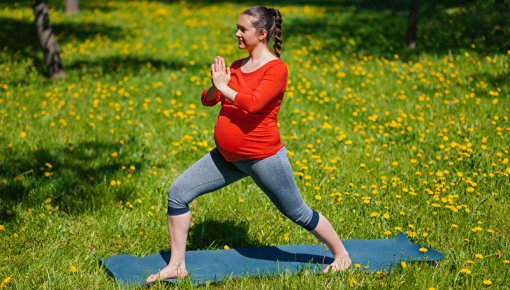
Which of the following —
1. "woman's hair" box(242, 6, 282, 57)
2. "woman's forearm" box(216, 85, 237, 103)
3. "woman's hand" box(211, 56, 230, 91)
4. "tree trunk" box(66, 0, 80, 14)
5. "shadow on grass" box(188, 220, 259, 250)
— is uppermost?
"woman's hair" box(242, 6, 282, 57)

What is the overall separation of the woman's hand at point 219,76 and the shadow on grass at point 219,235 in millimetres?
1456

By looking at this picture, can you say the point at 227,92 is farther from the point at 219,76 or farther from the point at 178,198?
the point at 178,198


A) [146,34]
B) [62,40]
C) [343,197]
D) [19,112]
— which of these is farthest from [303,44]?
[343,197]

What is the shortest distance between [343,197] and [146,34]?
9156mm

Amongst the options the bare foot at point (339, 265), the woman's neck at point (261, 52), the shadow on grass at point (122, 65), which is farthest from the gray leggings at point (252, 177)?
the shadow on grass at point (122, 65)

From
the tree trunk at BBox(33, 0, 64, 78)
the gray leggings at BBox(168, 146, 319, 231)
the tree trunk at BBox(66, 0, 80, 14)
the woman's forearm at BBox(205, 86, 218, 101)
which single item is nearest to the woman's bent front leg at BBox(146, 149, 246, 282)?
the gray leggings at BBox(168, 146, 319, 231)

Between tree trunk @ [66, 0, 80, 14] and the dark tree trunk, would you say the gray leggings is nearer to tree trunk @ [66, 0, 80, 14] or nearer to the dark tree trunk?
the dark tree trunk

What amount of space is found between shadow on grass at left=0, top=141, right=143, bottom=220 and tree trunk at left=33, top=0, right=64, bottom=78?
3.37 metres

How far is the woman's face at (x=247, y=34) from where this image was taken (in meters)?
3.50

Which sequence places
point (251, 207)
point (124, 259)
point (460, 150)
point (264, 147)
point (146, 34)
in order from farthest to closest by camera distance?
point (146, 34), point (460, 150), point (251, 207), point (124, 259), point (264, 147)

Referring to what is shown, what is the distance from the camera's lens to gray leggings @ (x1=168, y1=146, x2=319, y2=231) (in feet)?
12.0

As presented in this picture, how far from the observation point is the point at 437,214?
486 centimetres

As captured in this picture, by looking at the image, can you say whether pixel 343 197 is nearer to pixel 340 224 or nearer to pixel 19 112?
pixel 340 224

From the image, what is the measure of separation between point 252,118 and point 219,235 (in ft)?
4.73
